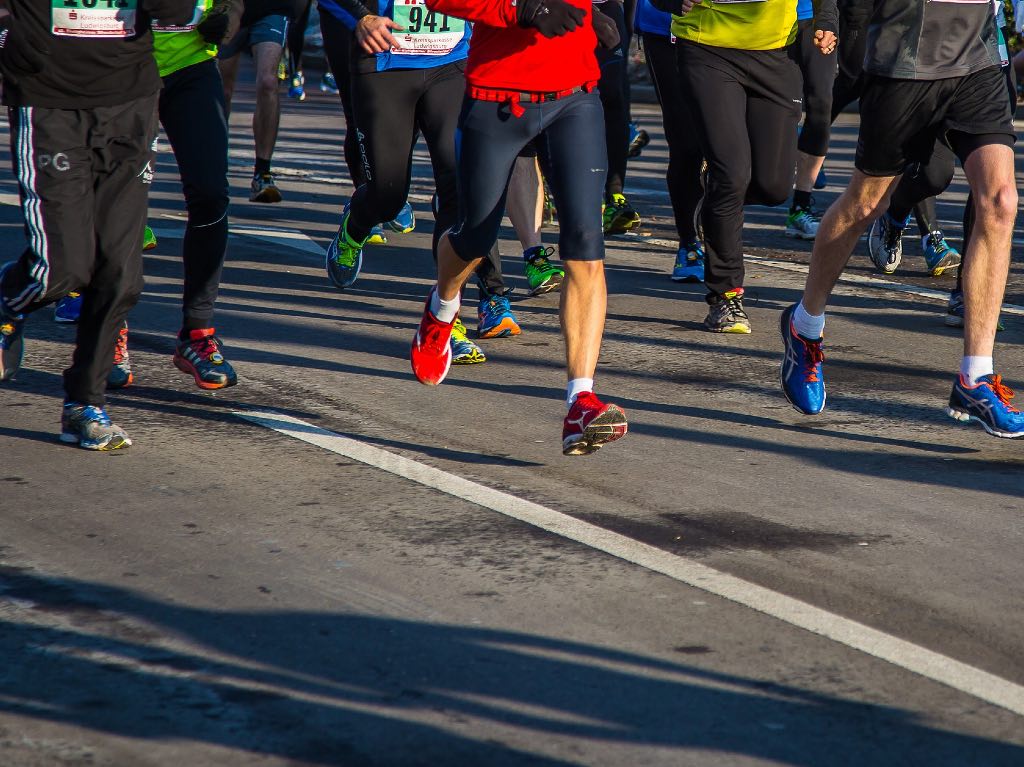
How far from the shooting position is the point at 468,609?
3.92 meters

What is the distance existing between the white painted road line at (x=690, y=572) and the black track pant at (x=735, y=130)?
2.59m

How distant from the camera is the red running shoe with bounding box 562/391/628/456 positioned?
5.09 m

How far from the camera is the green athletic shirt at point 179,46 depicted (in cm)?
605

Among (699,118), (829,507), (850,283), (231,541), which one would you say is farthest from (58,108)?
(850,283)

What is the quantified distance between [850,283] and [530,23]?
13.7 ft

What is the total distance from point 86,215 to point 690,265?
4.25 meters

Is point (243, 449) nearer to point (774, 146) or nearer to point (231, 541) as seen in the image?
point (231, 541)

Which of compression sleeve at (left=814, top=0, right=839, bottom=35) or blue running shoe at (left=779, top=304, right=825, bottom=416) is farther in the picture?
compression sleeve at (left=814, top=0, right=839, bottom=35)

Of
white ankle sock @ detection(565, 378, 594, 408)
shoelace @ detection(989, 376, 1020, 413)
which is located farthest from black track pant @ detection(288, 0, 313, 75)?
shoelace @ detection(989, 376, 1020, 413)

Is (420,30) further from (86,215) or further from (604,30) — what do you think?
(86,215)

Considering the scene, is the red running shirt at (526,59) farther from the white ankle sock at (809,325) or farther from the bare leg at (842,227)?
the white ankle sock at (809,325)

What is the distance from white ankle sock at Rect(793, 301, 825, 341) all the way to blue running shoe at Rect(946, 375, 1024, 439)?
627 millimetres

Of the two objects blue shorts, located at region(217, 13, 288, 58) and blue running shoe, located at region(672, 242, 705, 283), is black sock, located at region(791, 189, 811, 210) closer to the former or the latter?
blue running shoe, located at region(672, 242, 705, 283)

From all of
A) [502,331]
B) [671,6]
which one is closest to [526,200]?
[502,331]
